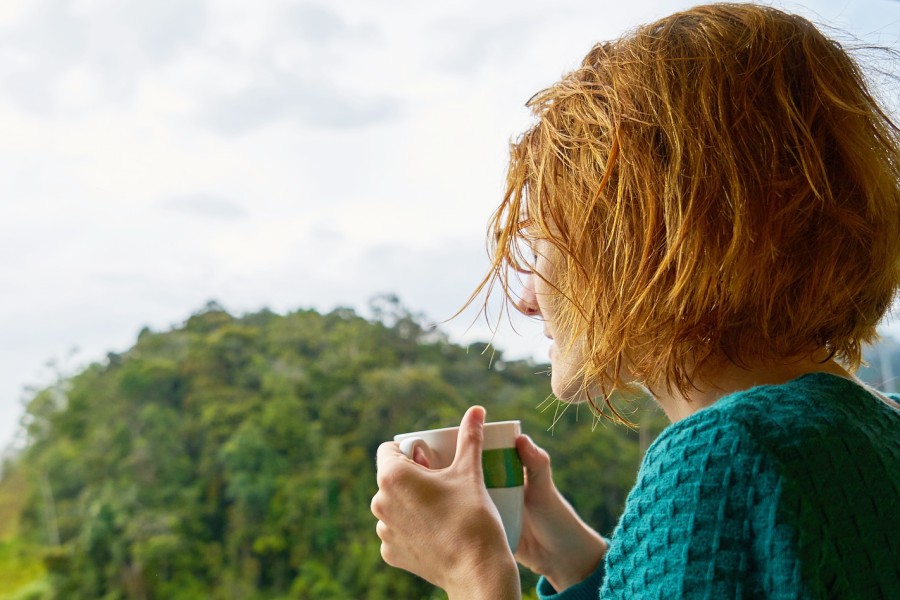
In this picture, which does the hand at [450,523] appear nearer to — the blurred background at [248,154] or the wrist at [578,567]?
the wrist at [578,567]

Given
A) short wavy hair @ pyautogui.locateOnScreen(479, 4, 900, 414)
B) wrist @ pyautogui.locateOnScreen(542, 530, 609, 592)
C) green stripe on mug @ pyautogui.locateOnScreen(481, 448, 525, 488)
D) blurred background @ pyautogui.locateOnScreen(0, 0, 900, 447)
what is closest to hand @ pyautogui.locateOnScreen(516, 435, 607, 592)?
wrist @ pyautogui.locateOnScreen(542, 530, 609, 592)

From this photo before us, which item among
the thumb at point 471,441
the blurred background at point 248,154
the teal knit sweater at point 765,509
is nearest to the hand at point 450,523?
the thumb at point 471,441

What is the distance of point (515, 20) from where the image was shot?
4.86 ft

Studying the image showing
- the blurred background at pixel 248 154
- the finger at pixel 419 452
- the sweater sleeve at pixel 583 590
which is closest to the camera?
the finger at pixel 419 452

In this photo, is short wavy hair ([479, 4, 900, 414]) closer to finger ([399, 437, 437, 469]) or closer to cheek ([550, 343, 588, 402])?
cheek ([550, 343, 588, 402])

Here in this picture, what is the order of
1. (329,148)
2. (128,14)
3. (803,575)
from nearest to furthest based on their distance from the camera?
(803,575) → (128,14) → (329,148)

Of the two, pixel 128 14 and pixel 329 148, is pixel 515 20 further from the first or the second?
pixel 128 14

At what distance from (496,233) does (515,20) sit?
2.65 ft

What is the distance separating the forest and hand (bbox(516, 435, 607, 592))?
46cm

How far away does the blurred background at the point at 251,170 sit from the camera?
A: 1.35m

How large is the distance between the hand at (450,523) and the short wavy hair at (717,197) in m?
0.15

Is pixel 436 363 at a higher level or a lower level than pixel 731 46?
lower

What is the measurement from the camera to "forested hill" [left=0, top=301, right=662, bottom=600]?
4.57ft

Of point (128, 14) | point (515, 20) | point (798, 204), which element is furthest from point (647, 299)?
point (128, 14)
